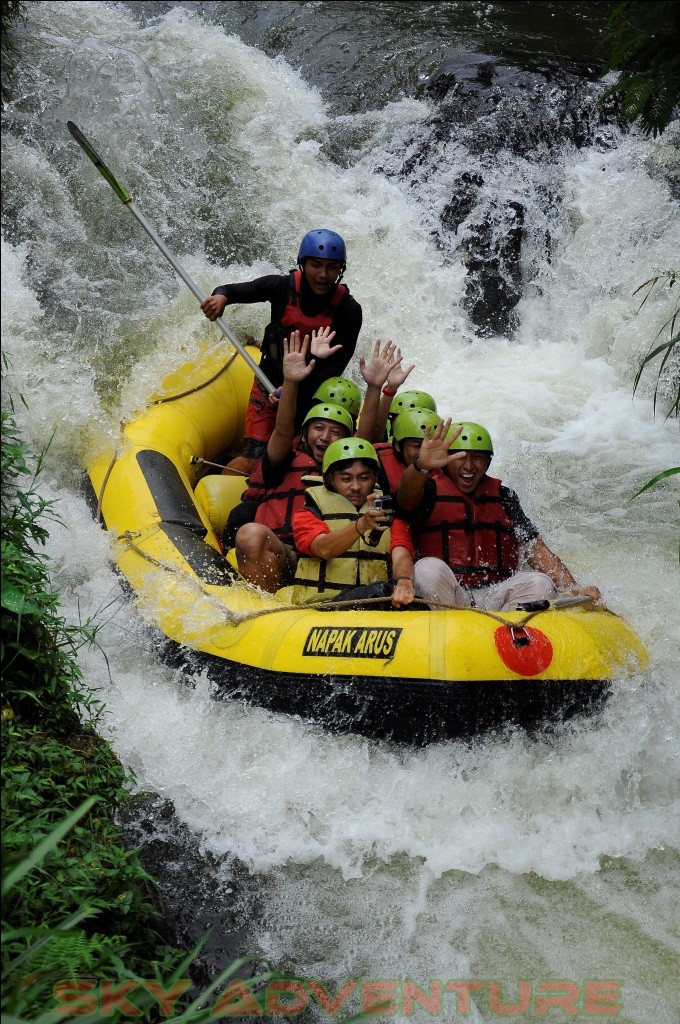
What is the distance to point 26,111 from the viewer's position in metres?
8.88

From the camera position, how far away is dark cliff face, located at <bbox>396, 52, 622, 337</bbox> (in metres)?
8.23

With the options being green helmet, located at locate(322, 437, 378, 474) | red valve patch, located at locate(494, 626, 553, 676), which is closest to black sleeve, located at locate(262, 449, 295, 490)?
green helmet, located at locate(322, 437, 378, 474)

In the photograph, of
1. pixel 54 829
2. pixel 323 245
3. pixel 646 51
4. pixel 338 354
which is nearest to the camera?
Answer: pixel 54 829

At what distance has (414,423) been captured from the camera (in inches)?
183

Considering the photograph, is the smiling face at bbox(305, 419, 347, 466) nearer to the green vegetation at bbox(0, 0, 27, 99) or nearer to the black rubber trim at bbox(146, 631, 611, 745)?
the black rubber trim at bbox(146, 631, 611, 745)

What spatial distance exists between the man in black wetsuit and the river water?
872 mm

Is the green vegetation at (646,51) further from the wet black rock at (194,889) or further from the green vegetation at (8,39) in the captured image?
the green vegetation at (8,39)

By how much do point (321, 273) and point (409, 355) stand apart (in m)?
2.68

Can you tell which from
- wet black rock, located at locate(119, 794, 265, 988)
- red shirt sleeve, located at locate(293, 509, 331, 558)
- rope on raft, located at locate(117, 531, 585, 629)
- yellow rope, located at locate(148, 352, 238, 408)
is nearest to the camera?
wet black rock, located at locate(119, 794, 265, 988)

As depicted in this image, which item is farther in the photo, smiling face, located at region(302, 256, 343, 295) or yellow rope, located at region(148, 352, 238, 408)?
yellow rope, located at region(148, 352, 238, 408)

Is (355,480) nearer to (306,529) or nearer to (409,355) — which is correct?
(306,529)

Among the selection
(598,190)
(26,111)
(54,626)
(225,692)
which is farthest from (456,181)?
(54,626)

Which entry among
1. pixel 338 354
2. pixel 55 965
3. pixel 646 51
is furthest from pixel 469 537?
pixel 55 965

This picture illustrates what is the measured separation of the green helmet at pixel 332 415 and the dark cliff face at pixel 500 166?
3504 mm
